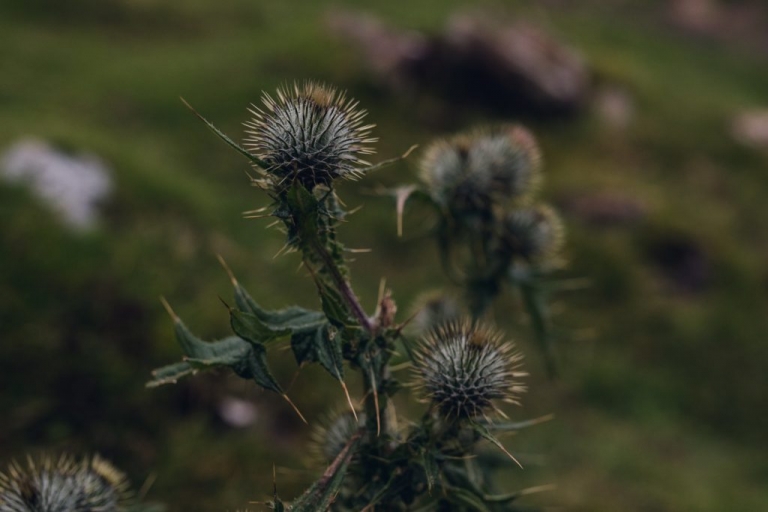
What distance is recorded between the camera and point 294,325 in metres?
2.08

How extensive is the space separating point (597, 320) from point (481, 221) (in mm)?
5296

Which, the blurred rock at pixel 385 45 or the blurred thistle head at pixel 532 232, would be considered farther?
the blurred rock at pixel 385 45

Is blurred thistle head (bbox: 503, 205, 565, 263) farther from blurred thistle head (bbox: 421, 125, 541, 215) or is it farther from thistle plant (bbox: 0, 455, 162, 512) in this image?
thistle plant (bbox: 0, 455, 162, 512)

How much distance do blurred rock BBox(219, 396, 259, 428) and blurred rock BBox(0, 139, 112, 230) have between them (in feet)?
6.40

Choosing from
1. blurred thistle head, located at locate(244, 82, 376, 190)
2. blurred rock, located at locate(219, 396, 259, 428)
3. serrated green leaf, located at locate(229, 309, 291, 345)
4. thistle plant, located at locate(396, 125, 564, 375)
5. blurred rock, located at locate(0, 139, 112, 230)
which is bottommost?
serrated green leaf, located at locate(229, 309, 291, 345)

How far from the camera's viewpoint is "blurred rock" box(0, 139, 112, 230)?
6.04 m

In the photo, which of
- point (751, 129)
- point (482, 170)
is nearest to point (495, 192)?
point (482, 170)

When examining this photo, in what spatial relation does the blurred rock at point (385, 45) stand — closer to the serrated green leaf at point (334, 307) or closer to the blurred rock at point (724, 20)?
the serrated green leaf at point (334, 307)

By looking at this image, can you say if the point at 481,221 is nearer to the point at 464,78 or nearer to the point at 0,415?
the point at 0,415

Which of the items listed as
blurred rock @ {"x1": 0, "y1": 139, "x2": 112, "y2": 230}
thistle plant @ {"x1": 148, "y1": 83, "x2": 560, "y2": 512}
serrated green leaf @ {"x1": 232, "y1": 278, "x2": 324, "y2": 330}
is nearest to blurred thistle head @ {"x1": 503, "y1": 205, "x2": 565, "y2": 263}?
thistle plant @ {"x1": 148, "y1": 83, "x2": 560, "y2": 512}

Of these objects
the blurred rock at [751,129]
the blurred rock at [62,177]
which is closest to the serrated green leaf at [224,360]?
the blurred rock at [62,177]

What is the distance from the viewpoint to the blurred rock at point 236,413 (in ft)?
15.1

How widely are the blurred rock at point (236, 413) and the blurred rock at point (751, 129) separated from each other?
10.1 metres

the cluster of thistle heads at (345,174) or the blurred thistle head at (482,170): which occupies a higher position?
the blurred thistle head at (482,170)
